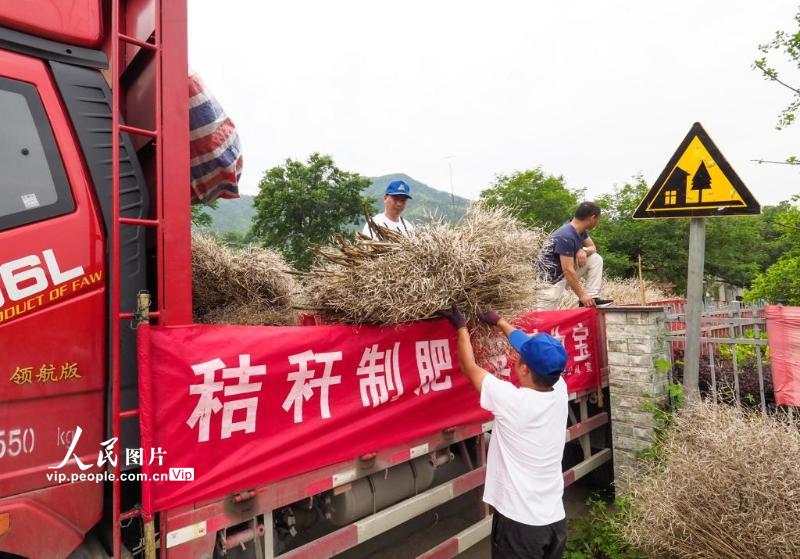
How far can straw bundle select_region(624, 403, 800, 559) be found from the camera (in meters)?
2.52

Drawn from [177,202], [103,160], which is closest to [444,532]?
[177,202]

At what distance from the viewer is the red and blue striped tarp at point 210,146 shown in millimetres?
2324

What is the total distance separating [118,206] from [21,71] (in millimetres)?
588

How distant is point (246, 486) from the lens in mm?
1980

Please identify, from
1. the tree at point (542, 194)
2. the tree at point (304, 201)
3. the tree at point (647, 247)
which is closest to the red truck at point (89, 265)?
the tree at point (304, 201)

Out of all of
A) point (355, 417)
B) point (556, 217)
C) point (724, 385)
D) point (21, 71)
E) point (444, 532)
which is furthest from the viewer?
point (556, 217)

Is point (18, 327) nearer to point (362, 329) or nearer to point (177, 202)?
point (177, 202)

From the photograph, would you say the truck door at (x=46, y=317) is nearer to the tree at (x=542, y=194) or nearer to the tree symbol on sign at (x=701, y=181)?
the tree symbol on sign at (x=701, y=181)

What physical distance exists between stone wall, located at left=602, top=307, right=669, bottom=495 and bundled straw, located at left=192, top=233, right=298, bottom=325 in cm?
288

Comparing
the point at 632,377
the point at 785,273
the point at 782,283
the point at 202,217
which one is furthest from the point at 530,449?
the point at 202,217

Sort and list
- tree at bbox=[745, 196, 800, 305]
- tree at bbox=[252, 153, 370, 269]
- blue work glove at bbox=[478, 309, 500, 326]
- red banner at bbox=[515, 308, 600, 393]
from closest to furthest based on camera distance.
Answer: blue work glove at bbox=[478, 309, 500, 326] → red banner at bbox=[515, 308, 600, 393] → tree at bbox=[745, 196, 800, 305] → tree at bbox=[252, 153, 370, 269]

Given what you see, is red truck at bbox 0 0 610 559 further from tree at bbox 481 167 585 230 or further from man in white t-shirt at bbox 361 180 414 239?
tree at bbox 481 167 585 230

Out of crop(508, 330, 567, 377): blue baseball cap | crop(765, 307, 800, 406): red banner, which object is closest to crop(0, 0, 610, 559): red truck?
crop(508, 330, 567, 377): blue baseball cap

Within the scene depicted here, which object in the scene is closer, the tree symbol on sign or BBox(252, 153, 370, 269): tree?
the tree symbol on sign
